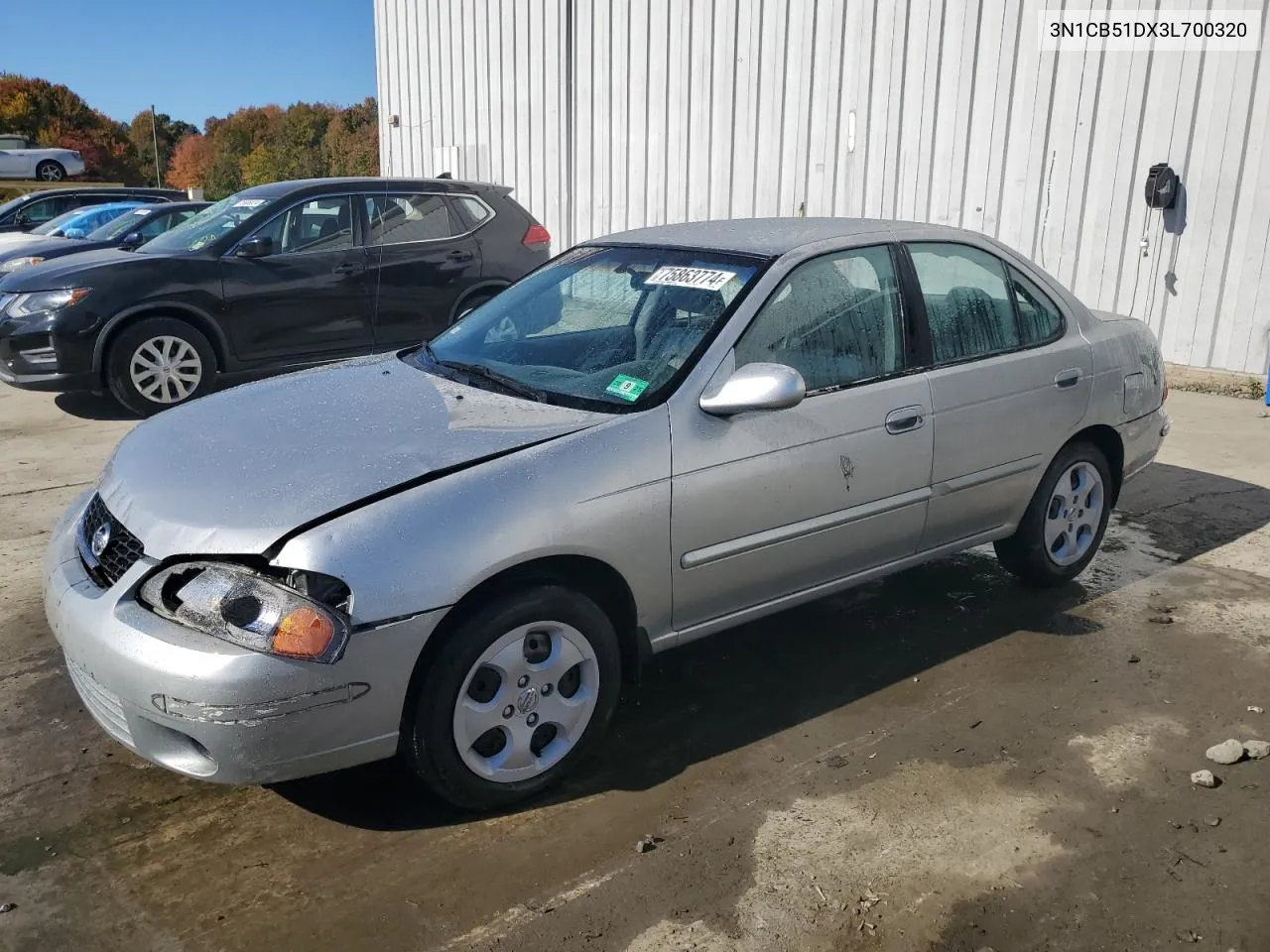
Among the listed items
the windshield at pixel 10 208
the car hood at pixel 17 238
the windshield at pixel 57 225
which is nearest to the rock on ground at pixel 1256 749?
the car hood at pixel 17 238

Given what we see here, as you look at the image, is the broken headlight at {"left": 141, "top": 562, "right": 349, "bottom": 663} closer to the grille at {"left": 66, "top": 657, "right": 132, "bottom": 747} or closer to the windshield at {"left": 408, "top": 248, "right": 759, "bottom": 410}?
the grille at {"left": 66, "top": 657, "right": 132, "bottom": 747}

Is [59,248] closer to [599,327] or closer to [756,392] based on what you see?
[599,327]

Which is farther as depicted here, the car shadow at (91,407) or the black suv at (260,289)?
the car shadow at (91,407)

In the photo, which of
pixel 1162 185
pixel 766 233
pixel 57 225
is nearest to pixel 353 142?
pixel 57 225

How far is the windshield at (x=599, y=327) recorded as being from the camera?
346 cm

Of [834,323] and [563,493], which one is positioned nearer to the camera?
[563,493]

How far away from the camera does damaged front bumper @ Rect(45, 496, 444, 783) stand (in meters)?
2.60

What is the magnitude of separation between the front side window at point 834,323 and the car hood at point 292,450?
766 millimetres

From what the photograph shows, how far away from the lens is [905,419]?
12.6 ft

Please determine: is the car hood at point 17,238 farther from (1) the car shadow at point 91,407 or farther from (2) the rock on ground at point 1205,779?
(2) the rock on ground at point 1205,779

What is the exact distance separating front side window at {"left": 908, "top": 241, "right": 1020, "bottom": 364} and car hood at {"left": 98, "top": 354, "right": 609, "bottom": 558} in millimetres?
1607

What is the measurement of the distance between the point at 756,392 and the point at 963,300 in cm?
147

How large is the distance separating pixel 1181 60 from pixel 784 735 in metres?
7.69

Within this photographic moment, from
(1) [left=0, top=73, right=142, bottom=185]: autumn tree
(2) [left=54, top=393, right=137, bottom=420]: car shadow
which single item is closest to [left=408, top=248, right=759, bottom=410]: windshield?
(2) [left=54, top=393, right=137, bottom=420]: car shadow
